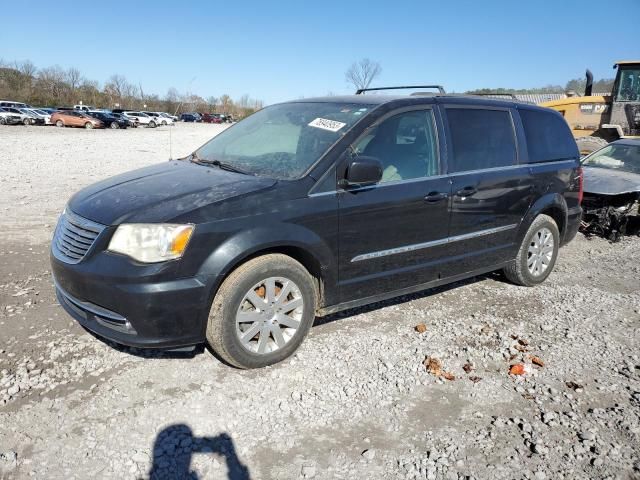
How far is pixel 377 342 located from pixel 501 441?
133 centimetres

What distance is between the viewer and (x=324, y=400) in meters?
3.28

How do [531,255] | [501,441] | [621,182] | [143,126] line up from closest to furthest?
[501,441]
[531,255]
[621,182]
[143,126]

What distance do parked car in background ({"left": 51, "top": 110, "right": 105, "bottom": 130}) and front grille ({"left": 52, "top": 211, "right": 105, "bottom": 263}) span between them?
137 ft

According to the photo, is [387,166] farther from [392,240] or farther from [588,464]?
[588,464]

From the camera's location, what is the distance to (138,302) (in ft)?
10.1

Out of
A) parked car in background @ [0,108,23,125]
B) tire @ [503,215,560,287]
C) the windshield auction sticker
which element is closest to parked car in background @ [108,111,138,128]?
parked car in background @ [0,108,23,125]

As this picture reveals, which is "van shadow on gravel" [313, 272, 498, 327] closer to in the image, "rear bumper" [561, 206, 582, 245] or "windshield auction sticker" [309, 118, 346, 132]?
"rear bumper" [561, 206, 582, 245]

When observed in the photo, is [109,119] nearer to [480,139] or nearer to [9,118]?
[9,118]

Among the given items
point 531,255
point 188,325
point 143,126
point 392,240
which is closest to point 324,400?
point 188,325

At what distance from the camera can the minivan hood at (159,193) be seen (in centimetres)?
326

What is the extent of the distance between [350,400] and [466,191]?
2.20 metres

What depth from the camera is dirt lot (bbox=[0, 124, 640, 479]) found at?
271 cm

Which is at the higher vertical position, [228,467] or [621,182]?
[621,182]

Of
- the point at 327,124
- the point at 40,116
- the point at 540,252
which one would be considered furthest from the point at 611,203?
the point at 40,116
